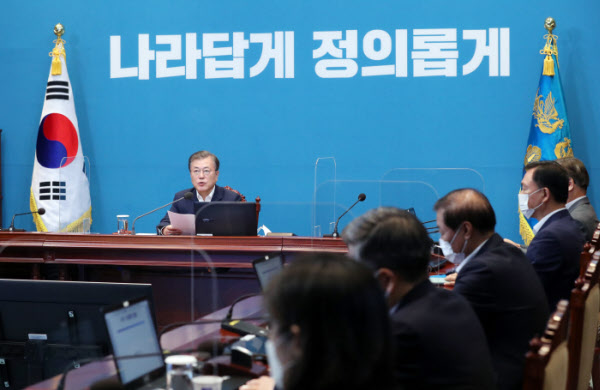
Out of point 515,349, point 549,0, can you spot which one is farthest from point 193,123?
point 515,349

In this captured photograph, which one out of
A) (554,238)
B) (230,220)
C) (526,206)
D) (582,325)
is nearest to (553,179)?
(526,206)

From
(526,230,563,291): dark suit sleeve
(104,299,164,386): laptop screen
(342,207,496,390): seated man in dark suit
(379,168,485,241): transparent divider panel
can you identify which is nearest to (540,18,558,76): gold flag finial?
(379,168,485,241): transparent divider panel

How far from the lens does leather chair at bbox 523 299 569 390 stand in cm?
129

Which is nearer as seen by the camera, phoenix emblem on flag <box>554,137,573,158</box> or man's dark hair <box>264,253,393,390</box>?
man's dark hair <box>264,253,393,390</box>

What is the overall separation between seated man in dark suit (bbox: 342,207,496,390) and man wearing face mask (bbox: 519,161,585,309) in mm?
1465

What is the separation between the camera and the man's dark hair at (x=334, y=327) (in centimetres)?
87

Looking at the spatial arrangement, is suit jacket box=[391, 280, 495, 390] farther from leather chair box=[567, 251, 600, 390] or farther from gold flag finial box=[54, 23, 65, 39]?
gold flag finial box=[54, 23, 65, 39]

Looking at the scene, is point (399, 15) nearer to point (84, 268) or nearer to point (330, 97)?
point (330, 97)

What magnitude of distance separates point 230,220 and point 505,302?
233cm

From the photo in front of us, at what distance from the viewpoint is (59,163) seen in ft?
19.9

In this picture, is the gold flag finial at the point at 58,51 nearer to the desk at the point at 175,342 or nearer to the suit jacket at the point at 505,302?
the desk at the point at 175,342

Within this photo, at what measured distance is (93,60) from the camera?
6.33 m

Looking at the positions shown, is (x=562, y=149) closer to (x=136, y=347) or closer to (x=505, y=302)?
(x=505, y=302)

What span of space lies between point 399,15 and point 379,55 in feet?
1.24
